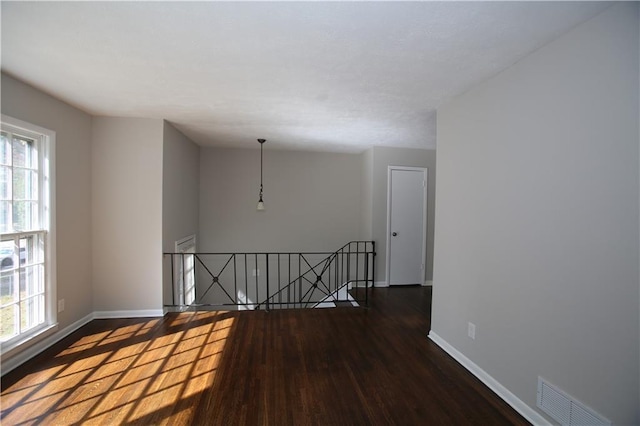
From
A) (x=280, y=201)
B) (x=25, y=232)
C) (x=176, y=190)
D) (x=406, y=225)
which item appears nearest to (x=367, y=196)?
(x=406, y=225)

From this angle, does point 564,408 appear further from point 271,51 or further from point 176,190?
point 176,190

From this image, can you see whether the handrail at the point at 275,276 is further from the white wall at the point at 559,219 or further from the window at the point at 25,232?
the white wall at the point at 559,219

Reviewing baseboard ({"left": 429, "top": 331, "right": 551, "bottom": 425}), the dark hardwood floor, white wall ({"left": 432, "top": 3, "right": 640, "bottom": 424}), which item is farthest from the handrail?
white wall ({"left": 432, "top": 3, "right": 640, "bottom": 424})

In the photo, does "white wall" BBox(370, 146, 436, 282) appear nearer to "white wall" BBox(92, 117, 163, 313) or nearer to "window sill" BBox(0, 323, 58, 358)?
"white wall" BBox(92, 117, 163, 313)

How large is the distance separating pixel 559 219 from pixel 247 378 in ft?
8.19

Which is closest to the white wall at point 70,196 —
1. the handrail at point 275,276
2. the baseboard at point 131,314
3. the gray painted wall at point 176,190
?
the baseboard at point 131,314

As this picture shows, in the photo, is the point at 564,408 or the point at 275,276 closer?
the point at 564,408

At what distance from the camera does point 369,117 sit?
3.44 meters

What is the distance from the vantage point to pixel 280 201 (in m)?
5.73

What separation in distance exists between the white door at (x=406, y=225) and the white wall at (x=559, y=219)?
95.8 inches

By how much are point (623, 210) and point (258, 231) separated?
505 centimetres

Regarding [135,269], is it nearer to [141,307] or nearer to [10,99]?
[141,307]

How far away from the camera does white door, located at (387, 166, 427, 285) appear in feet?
16.9

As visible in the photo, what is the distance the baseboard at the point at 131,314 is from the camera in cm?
357
